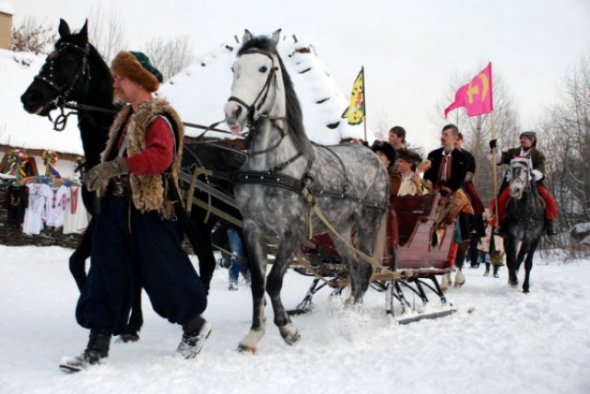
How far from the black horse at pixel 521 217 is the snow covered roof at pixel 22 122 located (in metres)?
16.3

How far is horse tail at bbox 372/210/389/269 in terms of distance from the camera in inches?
241

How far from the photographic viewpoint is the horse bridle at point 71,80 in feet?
16.3

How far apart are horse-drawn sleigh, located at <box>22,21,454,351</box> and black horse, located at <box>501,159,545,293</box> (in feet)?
14.6

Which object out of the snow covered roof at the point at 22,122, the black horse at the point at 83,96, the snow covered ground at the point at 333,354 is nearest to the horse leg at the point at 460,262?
the snow covered ground at the point at 333,354

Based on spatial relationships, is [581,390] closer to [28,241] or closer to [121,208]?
[121,208]

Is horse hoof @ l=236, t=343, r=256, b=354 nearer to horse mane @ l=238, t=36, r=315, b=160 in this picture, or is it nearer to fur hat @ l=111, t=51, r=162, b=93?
horse mane @ l=238, t=36, r=315, b=160

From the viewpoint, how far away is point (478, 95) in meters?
12.0

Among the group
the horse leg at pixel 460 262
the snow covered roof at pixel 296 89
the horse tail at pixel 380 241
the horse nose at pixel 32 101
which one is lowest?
the horse leg at pixel 460 262

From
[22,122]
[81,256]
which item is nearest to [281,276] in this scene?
[81,256]

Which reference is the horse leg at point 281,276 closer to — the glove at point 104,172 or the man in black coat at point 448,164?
the glove at point 104,172

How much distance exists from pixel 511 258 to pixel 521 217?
712 mm

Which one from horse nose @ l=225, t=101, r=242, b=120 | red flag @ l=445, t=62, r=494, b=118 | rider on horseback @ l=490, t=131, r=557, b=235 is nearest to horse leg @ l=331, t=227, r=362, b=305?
horse nose @ l=225, t=101, r=242, b=120

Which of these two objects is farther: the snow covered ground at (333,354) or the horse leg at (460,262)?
the horse leg at (460,262)

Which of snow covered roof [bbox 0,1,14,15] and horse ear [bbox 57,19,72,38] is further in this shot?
snow covered roof [bbox 0,1,14,15]
